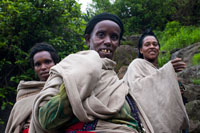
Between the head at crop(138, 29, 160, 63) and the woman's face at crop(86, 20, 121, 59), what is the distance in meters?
1.19

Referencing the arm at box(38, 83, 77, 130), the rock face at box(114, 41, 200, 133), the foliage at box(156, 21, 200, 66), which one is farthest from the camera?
the foliage at box(156, 21, 200, 66)

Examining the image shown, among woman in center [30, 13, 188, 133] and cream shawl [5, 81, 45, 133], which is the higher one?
woman in center [30, 13, 188, 133]

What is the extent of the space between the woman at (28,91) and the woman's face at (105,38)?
1.15m

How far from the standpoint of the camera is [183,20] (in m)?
11.6

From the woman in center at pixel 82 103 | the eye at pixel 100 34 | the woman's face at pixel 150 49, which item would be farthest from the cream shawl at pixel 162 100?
the woman's face at pixel 150 49

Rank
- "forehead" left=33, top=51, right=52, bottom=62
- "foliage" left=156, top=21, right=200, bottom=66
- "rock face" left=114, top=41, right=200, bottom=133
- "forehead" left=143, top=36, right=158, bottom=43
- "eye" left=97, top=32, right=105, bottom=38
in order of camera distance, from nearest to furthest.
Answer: "eye" left=97, top=32, right=105, bottom=38 → "forehead" left=33, top=51, right=52, bottom=62 → "forehead" left=143, top=36, right=158, bottom=43 → "rock face" left=114, top=41, right=200, bottom=133 → "foliage" left=156, top=21, right=200, bottom=66

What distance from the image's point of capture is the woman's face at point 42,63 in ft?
9.13

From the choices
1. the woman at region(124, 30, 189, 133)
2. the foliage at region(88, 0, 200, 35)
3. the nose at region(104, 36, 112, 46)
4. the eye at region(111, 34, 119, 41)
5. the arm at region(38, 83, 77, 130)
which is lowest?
the woman at region(124, 30, 189, 133)

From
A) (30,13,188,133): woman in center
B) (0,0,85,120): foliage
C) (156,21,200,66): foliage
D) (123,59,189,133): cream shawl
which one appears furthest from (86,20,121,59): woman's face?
(156,21,200,66): foliage

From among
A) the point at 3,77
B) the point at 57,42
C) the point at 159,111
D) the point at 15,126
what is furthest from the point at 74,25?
the point at 159,111

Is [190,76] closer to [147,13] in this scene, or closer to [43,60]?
[43,60]

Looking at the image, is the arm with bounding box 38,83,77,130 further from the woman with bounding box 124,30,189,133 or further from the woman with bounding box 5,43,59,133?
the woman with bounding box 5,43,59,133

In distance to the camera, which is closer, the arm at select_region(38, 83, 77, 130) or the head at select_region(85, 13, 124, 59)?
the arm at select_region(38, 83, 77, 130)

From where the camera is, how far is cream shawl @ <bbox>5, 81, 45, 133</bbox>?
8.20 feet
